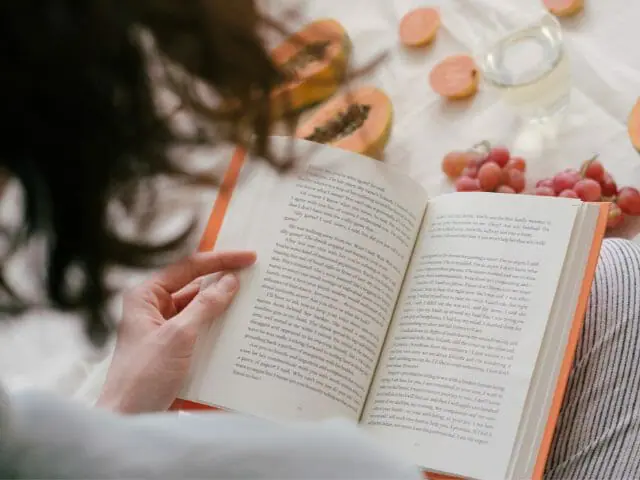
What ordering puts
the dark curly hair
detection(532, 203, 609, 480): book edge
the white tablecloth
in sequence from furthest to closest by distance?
the white tablecloth → detection(532, 203, 609, 480): book edge → the dark curly hair

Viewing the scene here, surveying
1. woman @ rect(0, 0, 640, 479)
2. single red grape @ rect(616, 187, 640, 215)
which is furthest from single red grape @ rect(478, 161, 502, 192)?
woman @ rect(0, 0, 640, 479)

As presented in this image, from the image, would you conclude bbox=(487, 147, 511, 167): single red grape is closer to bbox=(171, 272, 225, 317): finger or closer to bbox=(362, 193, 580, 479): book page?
bbox=(362, 193, 580, 479): book page

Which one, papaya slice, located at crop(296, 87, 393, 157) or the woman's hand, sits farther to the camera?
papaya slice, located at crop(296, 87, 393, 157)

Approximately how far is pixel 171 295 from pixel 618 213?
0.37 m

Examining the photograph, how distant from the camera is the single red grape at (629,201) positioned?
0.68 m

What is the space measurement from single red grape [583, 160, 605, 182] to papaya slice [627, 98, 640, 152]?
5 centimetres

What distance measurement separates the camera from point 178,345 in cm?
59

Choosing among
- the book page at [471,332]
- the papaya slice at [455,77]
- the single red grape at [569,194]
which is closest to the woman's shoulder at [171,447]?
the book page at [471,332]

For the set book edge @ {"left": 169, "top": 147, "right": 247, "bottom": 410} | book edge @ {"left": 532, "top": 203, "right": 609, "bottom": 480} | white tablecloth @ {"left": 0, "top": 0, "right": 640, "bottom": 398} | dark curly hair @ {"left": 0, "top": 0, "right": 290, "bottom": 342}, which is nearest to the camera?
dark curly hair @ {"left": 0, "top": 0, "right": 290, "bottom": 342}

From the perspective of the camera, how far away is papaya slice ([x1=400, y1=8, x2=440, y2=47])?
85cm

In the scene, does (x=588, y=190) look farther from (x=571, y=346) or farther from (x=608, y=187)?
(x=571, y=346)

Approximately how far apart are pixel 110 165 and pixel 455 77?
0.57 meters

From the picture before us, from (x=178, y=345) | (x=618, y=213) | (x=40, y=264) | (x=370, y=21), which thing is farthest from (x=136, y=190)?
(x=370, y=21)

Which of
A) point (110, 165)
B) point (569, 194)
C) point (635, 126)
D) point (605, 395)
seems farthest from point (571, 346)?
point (110, 165)
